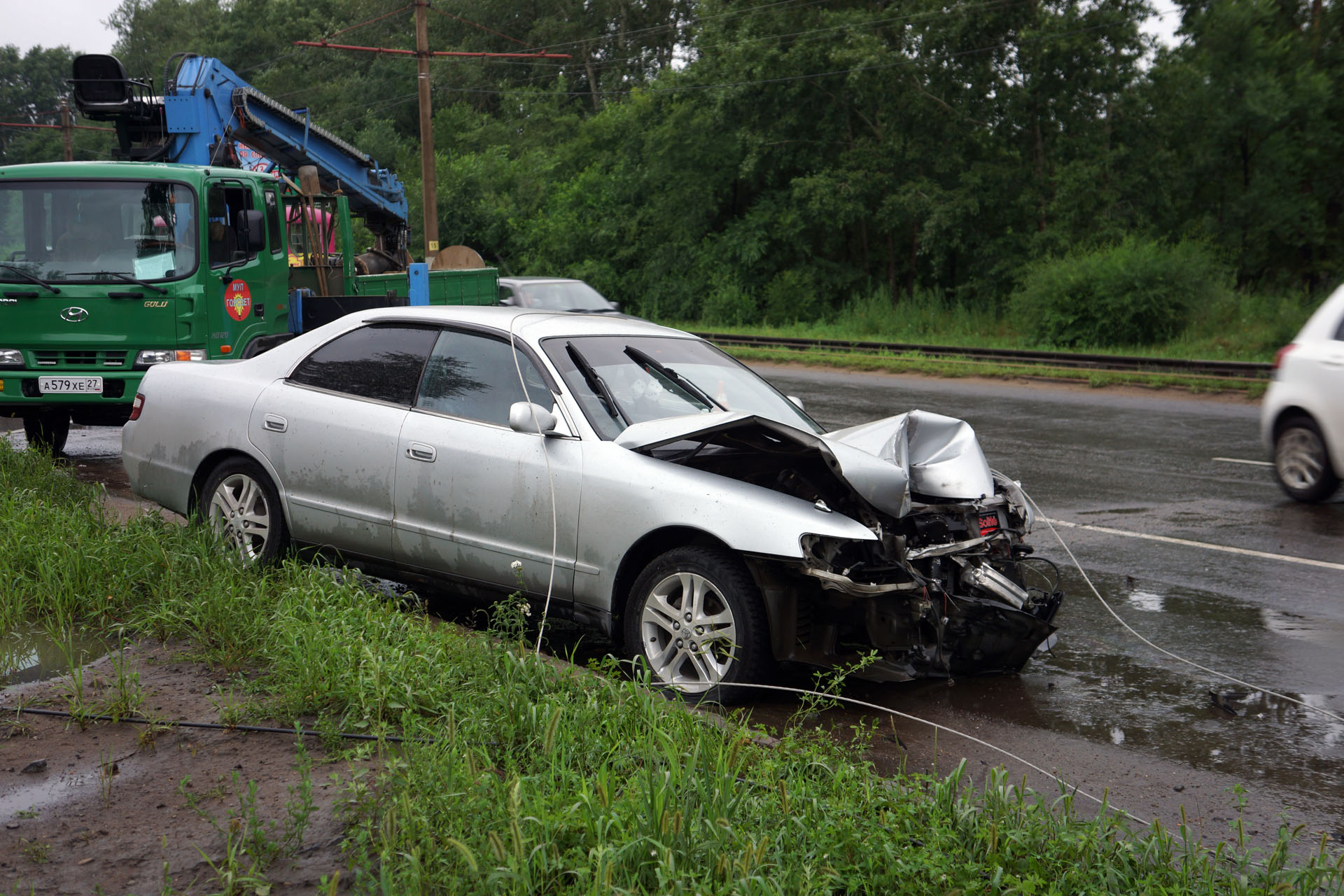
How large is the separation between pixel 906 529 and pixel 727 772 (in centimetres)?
210

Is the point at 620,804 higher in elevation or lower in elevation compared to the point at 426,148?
lower

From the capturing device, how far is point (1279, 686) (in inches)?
211

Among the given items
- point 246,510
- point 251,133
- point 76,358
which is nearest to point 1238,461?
point 246,510

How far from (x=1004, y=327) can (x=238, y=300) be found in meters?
22.5

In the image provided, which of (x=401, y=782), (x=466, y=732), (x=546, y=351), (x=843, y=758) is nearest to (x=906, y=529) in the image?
(x=843, y=758)

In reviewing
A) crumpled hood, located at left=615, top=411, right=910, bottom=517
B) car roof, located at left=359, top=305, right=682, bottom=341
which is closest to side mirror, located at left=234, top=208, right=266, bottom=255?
car roof, located at left=359, top=305, right=682, bottom=341

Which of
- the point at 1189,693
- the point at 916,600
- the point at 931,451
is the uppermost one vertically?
the point at 931,451

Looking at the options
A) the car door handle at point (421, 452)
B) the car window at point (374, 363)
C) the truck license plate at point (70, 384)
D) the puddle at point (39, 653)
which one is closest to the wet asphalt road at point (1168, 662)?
the truck license plate at point (70, 384)

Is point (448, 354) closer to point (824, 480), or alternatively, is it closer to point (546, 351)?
point (546, 351)

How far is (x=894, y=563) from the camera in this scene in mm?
4855

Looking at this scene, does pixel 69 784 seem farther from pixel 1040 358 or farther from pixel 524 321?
pixel 1040 358

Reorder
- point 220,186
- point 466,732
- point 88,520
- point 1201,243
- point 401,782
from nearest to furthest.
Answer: point 401,782
point 466,732
point 88,520
point 220,186
point 1201,243

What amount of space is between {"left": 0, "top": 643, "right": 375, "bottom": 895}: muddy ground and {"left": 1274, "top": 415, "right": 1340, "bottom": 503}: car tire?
332 inches

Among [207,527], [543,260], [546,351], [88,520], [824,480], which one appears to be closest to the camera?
[824,480]
